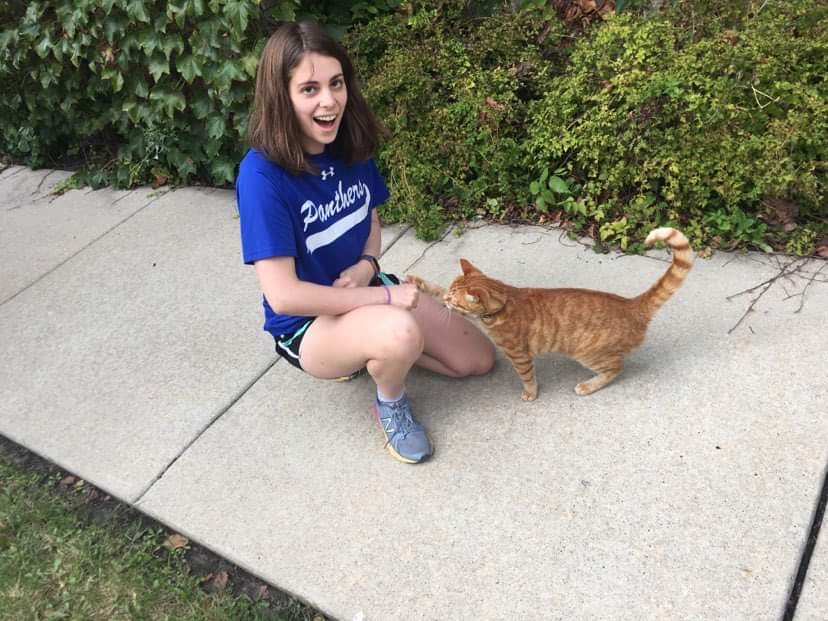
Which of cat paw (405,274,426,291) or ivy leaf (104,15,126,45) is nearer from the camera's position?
cat paw (405,274,426,291)

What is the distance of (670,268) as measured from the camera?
217 cm

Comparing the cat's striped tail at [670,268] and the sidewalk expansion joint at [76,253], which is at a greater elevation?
the cat's striped tail at [670,268]

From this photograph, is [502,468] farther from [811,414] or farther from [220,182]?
[220,182]

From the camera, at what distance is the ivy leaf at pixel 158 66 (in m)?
4.01

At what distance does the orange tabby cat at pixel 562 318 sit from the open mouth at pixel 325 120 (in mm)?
740

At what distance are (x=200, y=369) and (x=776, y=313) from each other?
2600 millimetres

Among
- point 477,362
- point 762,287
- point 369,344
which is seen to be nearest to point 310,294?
point 369,344

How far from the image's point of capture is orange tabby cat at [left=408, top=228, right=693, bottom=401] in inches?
89.1

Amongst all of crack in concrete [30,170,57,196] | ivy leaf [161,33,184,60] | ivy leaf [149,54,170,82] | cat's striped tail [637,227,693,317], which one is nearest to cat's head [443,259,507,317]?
cat's striped tail [637,227,693,317]

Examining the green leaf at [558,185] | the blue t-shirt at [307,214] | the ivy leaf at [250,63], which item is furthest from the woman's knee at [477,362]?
the ivy leaf at [250,63]

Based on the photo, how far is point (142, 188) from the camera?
488 centimetres

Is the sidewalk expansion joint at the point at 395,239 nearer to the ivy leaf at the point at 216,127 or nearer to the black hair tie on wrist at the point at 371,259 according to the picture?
the black hair tie on wrist at the point at 371,259

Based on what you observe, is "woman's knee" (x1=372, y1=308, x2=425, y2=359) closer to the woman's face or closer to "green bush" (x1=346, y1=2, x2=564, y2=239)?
the woman's face

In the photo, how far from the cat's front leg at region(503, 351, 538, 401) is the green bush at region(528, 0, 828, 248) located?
1.08 metres
